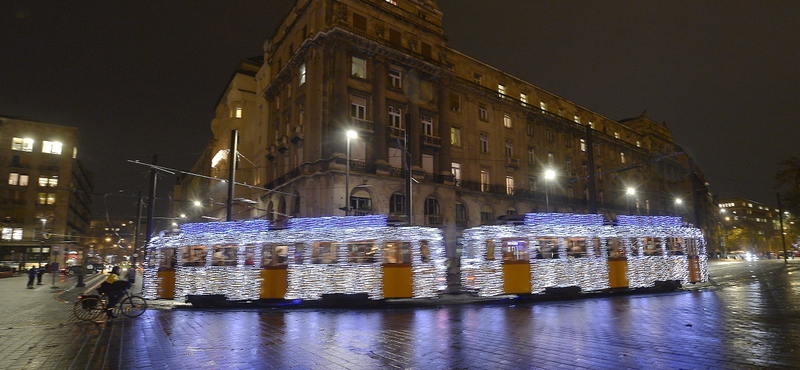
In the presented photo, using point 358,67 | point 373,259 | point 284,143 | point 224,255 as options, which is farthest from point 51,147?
point 373,259

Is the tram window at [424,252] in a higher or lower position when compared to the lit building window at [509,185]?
lower

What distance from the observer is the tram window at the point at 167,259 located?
17.1 m

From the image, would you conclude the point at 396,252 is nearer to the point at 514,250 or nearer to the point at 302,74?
the point at 514,250

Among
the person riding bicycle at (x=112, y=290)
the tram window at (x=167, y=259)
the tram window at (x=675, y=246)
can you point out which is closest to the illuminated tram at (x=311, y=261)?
the tram window at (x=167, y=259)

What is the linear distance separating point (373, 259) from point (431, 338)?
6.64 m

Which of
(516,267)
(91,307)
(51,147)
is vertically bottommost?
(91,307)

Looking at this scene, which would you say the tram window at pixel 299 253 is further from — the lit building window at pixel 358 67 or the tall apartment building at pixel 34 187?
the tall apartment building at pixel 34 187

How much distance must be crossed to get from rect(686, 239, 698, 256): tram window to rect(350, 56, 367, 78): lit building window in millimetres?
22323

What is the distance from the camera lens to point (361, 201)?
100ft

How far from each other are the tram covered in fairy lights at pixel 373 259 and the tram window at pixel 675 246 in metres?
2.61

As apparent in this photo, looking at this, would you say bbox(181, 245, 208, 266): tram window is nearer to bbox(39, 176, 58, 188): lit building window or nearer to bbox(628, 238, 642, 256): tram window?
bbox(628, 238, 642, 256): tram window

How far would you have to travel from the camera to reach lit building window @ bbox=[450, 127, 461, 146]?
3812 cm

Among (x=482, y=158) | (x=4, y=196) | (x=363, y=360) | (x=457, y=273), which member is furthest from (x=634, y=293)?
(x=4, y=196)

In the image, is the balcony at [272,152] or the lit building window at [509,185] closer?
the balcony at [272,152]
